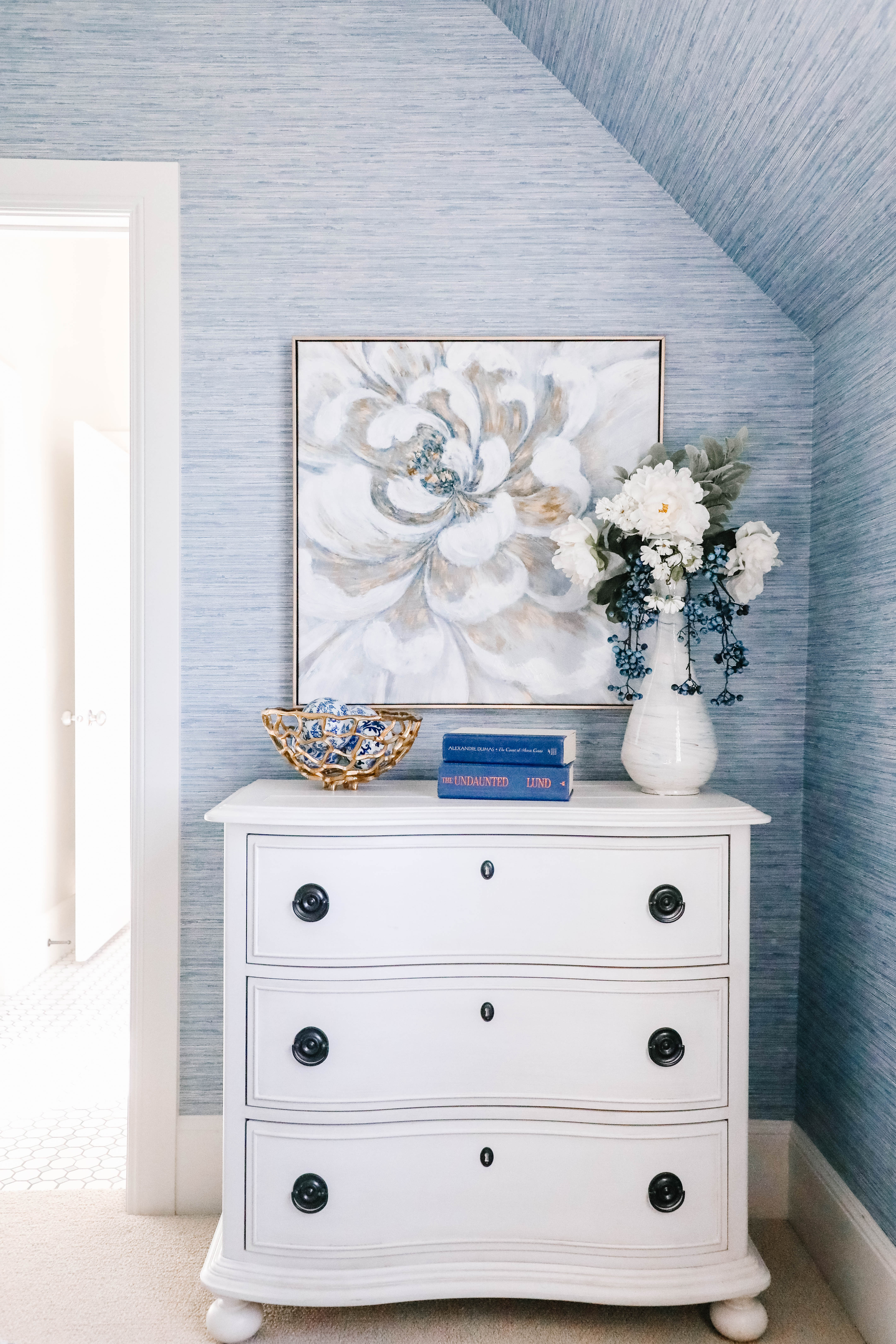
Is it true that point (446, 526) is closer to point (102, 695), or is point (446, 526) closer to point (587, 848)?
point (587, 848)

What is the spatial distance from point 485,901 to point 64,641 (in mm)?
2672

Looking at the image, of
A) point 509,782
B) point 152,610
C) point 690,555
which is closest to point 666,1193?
point 509,782

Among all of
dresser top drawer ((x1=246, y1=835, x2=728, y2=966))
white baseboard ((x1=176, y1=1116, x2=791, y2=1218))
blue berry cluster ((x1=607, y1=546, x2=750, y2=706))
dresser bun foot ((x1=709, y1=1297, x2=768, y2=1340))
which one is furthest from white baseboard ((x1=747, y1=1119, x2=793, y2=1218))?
blue berry cluster ((x1=607, y1=546, x2=750, y2=706))

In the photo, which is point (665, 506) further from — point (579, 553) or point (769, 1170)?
point (769, 1170)

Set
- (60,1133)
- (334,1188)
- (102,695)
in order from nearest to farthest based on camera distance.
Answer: (334,1188) → (60,1133) → (102,695)

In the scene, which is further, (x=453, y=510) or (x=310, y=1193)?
(x=453, y=510)

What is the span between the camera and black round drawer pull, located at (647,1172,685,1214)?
5.04ft

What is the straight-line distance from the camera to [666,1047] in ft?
5.06

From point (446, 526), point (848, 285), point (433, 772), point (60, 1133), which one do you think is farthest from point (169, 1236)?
point (848, 285)

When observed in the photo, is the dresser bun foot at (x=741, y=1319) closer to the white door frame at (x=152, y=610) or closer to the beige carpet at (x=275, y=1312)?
the beige carpet at (x=275, y=1312)

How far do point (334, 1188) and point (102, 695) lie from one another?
2447mm

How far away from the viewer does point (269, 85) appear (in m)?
1.90

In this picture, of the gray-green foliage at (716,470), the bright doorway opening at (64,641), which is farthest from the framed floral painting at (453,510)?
the bright doorway opening at (64,641)

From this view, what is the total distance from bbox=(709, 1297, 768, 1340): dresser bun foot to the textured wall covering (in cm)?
27
